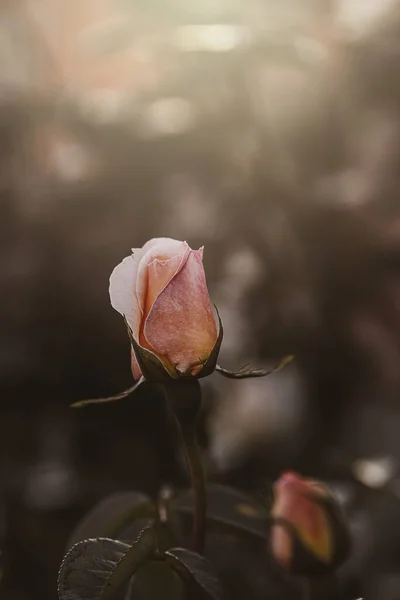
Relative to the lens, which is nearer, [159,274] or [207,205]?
[159,274]

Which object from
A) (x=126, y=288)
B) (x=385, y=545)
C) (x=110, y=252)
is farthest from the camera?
(x=110, y=252)

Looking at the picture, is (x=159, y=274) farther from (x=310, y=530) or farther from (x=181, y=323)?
(x=310, y=530)

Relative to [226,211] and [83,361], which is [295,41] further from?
[83,361]

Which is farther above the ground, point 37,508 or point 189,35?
point 189,35

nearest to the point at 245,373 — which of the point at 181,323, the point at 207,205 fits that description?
the point at 181,323

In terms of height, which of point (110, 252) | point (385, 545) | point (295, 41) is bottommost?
point (385, 545)

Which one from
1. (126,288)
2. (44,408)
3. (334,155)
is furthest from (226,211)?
(126,288)

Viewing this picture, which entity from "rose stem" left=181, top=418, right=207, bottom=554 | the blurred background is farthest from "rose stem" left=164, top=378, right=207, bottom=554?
the blurred background

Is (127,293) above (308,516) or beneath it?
above
